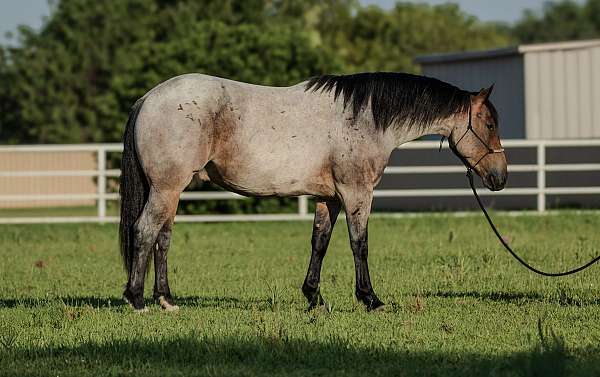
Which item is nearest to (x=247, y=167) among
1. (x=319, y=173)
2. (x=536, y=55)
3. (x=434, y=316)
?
(x=319, y=173)

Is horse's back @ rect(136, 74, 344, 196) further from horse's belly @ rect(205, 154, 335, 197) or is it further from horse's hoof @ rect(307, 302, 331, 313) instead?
horse's hoof @ rect(307, 302, 331, 313)

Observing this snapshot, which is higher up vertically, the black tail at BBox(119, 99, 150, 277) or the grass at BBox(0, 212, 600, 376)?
the black tail at BBox(119, 99, 150, 277)

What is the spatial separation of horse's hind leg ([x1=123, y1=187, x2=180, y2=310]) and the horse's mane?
1.55m

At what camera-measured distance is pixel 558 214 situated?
758 inches

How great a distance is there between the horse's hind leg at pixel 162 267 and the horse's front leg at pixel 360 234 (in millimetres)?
1504

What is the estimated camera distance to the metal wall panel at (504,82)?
78.9ft

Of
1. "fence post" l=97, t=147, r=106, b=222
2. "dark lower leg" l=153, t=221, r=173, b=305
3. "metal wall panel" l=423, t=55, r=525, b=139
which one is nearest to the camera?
"dark lower leg" l=153, t=221, r=173, b=305

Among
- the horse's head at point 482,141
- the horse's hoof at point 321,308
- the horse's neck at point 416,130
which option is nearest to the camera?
the horse's hoof at point 321,308

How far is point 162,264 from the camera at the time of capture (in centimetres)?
956

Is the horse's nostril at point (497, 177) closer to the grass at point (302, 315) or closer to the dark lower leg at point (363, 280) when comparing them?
the grass at point (302, 315)

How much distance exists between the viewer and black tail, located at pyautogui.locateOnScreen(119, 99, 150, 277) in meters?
9.20

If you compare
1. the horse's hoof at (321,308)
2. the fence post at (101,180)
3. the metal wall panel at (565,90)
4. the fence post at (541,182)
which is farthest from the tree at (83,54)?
the horse's hoof at (321,308)

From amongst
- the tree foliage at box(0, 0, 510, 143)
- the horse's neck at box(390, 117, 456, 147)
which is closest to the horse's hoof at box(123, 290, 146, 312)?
the horse's neck at box(390, 117, 456, 147)

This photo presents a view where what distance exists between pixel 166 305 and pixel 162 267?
44 cm
